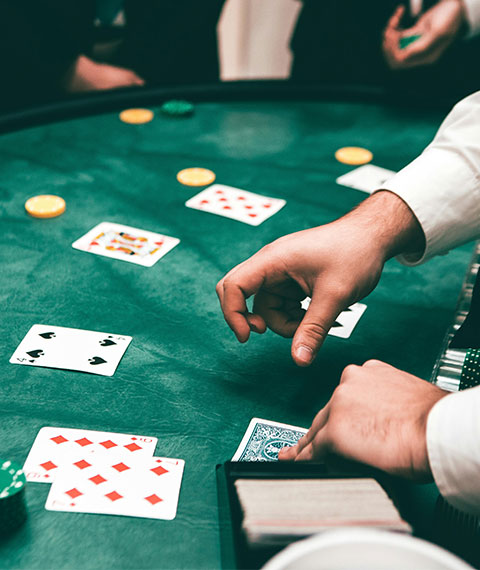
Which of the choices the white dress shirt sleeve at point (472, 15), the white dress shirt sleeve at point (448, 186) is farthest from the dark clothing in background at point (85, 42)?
the white dress shirt sleeve at point (448, 186)

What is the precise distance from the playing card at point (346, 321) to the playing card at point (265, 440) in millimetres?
313

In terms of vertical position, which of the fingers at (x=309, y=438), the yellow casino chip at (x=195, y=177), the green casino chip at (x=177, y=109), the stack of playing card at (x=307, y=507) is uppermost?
the stack of playing card at (x=307, y=507)

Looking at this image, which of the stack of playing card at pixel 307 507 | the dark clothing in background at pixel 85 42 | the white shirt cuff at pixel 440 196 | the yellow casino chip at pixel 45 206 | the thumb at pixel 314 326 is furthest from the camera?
the dark clothing in background at pixel 85 42

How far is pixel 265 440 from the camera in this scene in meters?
0.98

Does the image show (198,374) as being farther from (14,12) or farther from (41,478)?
(14,12)

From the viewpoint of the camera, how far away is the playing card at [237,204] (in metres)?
1.68

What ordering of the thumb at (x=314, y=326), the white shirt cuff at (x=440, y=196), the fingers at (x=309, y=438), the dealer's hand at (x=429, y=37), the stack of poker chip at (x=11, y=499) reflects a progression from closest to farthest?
the stack of poker chip at (x=11, y=499), the fingers at (x=309, y=438), the thumb at (x=314, y=326), the white shirt cuff at (x=440, y=196), the dealer's hand at (x=429, y=37)

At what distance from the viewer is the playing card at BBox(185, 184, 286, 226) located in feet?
5.51

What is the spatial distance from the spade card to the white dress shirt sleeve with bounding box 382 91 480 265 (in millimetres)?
628

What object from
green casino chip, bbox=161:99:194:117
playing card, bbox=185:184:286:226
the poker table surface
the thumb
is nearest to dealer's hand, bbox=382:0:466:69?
the poker table surface

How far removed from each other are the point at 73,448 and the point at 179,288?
511 mm

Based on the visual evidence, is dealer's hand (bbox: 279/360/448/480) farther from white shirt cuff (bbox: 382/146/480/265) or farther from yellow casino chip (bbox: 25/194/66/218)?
yellow casino chip (bbox: 25/194/66/218)

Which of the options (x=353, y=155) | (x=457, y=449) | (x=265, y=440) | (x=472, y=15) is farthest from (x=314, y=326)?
(x=472, y=15)

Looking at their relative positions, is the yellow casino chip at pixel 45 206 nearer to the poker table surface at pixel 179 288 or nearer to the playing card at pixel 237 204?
the poker table surface at pixel 179 288
